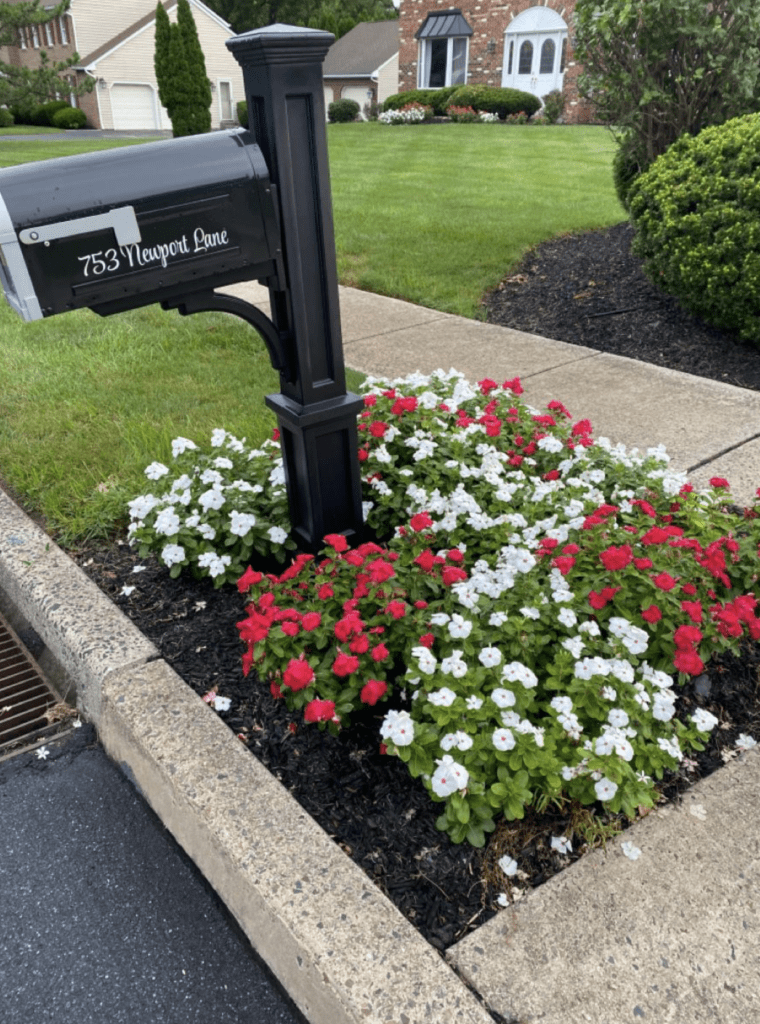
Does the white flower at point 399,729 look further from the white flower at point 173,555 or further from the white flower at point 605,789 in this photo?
the white flower at point 173,555

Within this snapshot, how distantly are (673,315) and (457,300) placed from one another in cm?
157

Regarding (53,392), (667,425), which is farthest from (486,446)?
(53,392)

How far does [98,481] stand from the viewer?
363cm

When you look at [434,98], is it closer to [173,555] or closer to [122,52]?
[122,52]

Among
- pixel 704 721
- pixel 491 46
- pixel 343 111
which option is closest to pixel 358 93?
pixel 343 111

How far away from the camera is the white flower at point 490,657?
6.66 ft

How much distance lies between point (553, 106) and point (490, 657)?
90.6ft

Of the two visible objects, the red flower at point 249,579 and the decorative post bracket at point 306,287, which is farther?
the red flower at point 249,579

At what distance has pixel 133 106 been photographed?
126 feet

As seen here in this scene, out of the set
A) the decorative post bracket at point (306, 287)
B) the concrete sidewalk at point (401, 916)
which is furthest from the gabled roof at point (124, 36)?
the concrete sidewalk at point (401, 916)

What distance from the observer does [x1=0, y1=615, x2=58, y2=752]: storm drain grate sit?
8.25ft

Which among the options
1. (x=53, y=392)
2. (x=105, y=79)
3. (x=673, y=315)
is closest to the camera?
(x=53, y=392)

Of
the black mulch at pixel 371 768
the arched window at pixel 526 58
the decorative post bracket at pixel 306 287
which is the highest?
the decorative post bracket at pixel 306 287

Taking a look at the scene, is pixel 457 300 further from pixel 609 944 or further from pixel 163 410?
pixel 609 944
